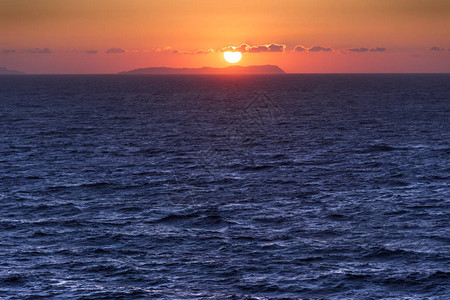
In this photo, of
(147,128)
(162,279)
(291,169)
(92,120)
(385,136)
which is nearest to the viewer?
(162,279)

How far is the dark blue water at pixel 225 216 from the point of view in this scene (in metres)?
31.9

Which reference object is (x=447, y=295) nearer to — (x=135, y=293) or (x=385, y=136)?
(x=135, y=293)

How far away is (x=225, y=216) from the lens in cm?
4525

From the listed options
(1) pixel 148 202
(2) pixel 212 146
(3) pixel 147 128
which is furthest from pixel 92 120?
(1) pixel 148 202

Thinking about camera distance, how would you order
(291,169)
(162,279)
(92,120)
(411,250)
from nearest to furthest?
1. (162,279)
2. (411,250)
3. (291,169)
4. (92,120)

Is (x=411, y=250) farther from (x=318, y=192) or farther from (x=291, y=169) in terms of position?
(x=291, y=169)

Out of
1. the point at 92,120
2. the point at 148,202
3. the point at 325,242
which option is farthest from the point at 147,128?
the point at 325,242

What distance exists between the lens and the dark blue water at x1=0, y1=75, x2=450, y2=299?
3192 cm

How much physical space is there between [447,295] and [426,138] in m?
62.2

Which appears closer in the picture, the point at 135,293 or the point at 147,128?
the point at 135,293

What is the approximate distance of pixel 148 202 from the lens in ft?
164

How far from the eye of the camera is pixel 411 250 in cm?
3688

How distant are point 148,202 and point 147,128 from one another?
55.9 meters

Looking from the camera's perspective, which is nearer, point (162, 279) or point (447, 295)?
point (447, 295)
